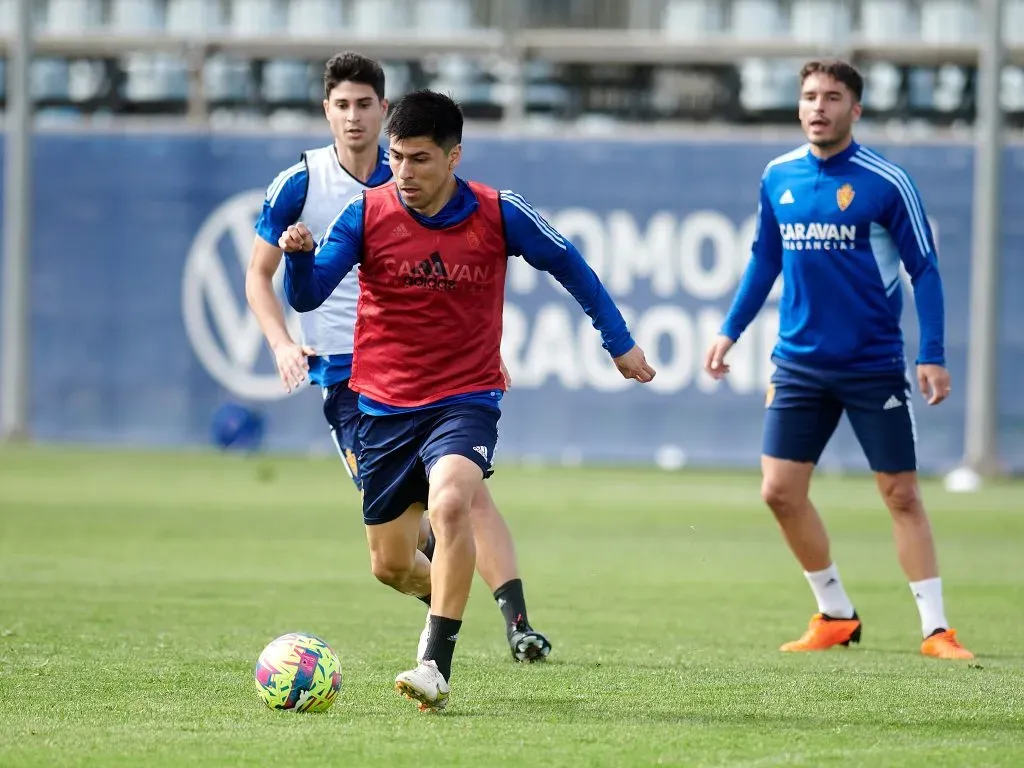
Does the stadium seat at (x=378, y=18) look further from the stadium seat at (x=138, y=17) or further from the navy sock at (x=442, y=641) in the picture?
the navy sock at (x=442, y=641)

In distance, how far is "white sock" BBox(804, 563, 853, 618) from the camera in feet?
27.0

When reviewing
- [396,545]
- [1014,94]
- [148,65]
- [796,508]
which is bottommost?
[796,508]

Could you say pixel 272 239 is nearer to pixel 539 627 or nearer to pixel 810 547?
pixel 539 627

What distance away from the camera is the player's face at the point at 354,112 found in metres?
7.82

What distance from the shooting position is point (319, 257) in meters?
6.47

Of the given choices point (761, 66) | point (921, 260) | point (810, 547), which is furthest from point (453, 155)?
point (761, 66)

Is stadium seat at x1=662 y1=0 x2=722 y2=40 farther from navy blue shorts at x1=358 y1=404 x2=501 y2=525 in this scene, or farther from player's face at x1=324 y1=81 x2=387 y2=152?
navy blue shorts at x1=358 y1=404 x2=501 y2=525

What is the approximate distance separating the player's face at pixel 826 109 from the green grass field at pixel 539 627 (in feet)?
7.55

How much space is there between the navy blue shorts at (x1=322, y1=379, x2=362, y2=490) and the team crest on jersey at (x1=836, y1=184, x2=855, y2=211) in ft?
7.58

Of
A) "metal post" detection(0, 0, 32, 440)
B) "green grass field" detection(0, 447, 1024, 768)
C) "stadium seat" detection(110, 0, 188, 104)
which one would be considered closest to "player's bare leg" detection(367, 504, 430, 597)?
"green grass field" detection(0, 447, 1024, 768)

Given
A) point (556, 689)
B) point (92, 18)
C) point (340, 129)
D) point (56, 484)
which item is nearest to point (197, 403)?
point (56, 484)

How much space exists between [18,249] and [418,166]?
17867mm

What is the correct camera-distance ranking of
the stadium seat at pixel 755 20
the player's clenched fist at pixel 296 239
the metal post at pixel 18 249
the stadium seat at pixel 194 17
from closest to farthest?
the player's clenched fist at pixel 296 239 < the metal post at pixel 18 249 < the stadium seat at pixel 755 20 < the stadium seat at pixel 194 17

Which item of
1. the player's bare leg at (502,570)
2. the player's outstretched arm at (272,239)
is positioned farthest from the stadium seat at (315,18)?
the player's bare leg at (502,570)
